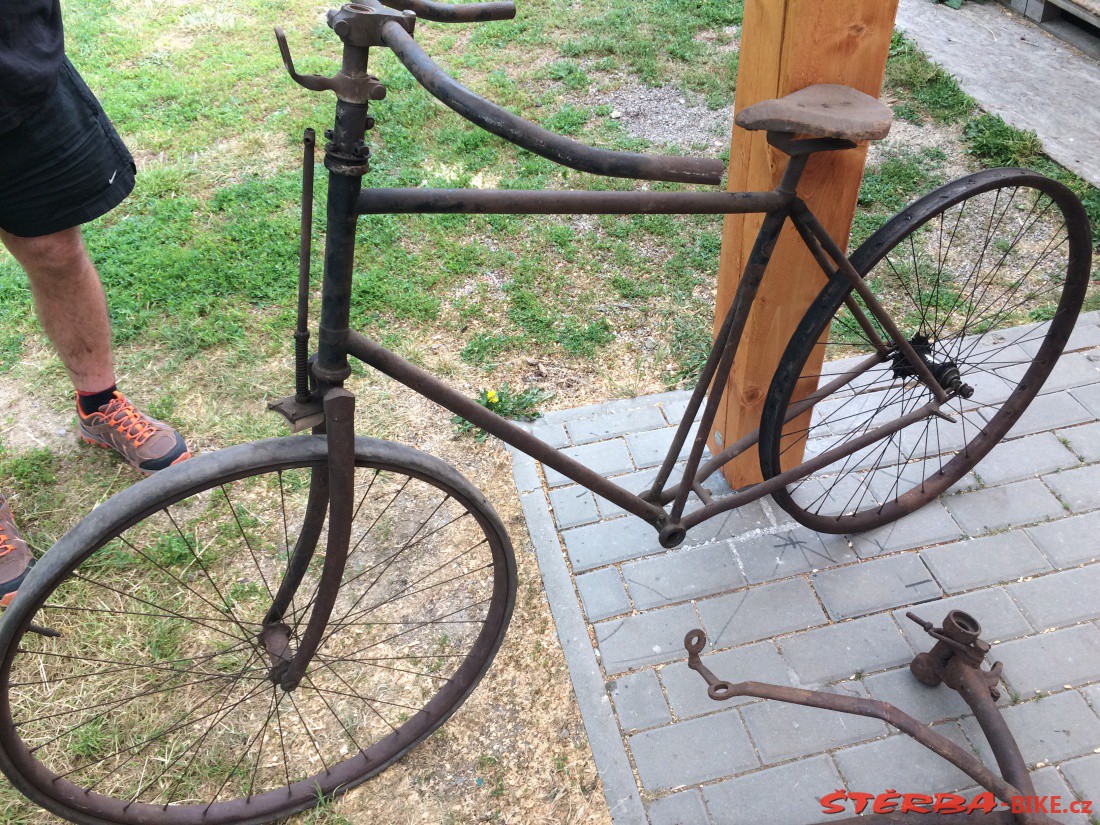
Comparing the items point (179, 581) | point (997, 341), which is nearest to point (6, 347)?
point (179, 581)

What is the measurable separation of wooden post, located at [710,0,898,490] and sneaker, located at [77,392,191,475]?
1.89m

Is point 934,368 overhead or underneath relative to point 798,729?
overhead

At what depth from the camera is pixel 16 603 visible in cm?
159

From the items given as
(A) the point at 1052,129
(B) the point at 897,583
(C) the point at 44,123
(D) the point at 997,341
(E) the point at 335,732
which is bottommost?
(E) the point at 335,732

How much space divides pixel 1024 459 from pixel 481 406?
6.39ft

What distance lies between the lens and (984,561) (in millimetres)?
2461

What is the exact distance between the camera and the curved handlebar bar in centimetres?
130

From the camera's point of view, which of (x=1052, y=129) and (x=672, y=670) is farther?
(x=1052, y=129)

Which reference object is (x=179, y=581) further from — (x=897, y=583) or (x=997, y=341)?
(x=997, y=341)

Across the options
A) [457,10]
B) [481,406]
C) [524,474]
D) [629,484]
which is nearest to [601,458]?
[629,484]

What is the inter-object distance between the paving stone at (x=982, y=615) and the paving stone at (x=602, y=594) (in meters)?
0.78

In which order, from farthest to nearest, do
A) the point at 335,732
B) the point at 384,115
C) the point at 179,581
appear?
the point at 384,115, the point at 179,581, the point at 335,732

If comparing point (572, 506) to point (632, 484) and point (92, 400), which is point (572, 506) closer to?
point (632, 484)

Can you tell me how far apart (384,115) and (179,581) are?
298 cm
